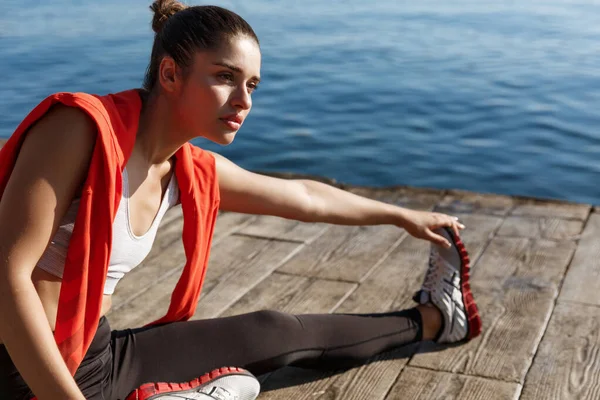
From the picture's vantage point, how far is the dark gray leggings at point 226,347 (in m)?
2.03

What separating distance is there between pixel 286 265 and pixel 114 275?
4.55 feet

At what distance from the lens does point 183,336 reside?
2240mm

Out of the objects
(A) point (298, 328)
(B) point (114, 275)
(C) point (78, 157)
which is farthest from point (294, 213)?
(C) point (78, 157)

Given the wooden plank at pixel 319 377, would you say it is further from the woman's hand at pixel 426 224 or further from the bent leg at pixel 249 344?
the woman's hand at pixel 426 224

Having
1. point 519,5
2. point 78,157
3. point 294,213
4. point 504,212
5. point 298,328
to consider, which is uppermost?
point 78,157

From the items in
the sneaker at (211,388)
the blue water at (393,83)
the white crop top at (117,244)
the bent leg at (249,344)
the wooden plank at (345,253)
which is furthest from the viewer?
the blue water at (393,83)

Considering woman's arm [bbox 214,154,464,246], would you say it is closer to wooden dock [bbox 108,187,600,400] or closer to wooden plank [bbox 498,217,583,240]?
wooden dock [bbox 108,187,600,400]

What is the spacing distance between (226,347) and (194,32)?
0.86 meters

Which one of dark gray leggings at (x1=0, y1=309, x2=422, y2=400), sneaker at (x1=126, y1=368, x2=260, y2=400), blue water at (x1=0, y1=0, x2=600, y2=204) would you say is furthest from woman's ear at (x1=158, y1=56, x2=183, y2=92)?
blue water at (x1=0, y1=0, x2=600, y2=204)

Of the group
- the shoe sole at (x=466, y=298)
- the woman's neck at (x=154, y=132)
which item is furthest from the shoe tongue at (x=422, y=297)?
the woman's neck at (x=154, y=132)

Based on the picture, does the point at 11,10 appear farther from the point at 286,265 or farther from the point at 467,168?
the point at 286,265

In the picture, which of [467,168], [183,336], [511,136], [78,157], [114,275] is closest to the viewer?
[78,157]

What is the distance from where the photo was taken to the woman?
1.59 meters

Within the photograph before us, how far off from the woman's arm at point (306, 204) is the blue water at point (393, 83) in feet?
11.9
